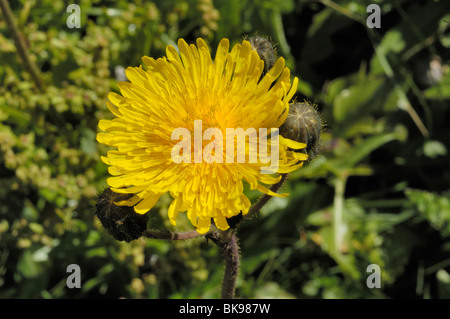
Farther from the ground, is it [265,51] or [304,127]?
[265,51]

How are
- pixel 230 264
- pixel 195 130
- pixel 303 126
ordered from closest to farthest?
pixel 303 126 → pixel 195 130 → pixel 230 264

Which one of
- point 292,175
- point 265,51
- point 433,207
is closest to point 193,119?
point 265,51

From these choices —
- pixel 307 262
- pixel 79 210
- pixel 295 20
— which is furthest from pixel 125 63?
pixel 307 262

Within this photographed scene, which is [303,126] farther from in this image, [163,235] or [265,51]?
[163,235]

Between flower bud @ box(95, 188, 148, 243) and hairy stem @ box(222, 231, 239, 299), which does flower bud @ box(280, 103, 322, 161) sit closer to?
hairy stem @ box(222, 231, 239, 299)

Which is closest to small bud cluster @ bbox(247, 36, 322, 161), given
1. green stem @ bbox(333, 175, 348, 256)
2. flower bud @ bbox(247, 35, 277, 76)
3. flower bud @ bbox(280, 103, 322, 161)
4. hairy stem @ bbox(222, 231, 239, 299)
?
flower bud @ bbox(280, 103, 322, 161)

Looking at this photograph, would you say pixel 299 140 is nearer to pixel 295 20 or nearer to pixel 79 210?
pixel 79 210
